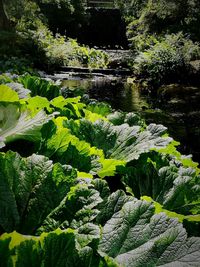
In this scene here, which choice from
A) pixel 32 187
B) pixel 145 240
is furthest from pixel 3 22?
pixel 145 240

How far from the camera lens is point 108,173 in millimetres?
1195

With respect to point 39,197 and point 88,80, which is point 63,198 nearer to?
point 39,197

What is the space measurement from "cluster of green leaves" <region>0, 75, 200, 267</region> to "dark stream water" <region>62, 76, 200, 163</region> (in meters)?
5.76

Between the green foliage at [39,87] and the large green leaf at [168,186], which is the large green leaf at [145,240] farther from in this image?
the green foliage at [39,87]

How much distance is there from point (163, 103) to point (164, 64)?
3.49 m

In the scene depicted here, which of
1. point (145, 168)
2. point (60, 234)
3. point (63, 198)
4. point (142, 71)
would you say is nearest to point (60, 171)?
point (63, 198)

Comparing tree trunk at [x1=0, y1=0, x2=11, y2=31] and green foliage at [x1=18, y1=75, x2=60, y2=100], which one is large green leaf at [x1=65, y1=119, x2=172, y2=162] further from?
tree trunk at [x1=0, y1=0, x2=11, y2=31]

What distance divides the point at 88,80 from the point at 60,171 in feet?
45.4

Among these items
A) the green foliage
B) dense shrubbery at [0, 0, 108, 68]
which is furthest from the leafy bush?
the green foliage

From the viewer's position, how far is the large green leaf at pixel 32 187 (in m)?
0.82

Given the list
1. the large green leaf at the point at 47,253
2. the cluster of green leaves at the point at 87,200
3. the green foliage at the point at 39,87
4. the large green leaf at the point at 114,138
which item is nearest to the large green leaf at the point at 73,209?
the cluster of green leaves at the point at 87,200

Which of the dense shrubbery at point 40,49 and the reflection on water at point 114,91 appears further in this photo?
the dense shrubbery at point 40,49

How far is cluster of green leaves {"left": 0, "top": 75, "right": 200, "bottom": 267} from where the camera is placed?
65 centimetres

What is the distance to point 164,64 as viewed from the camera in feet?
47.2
